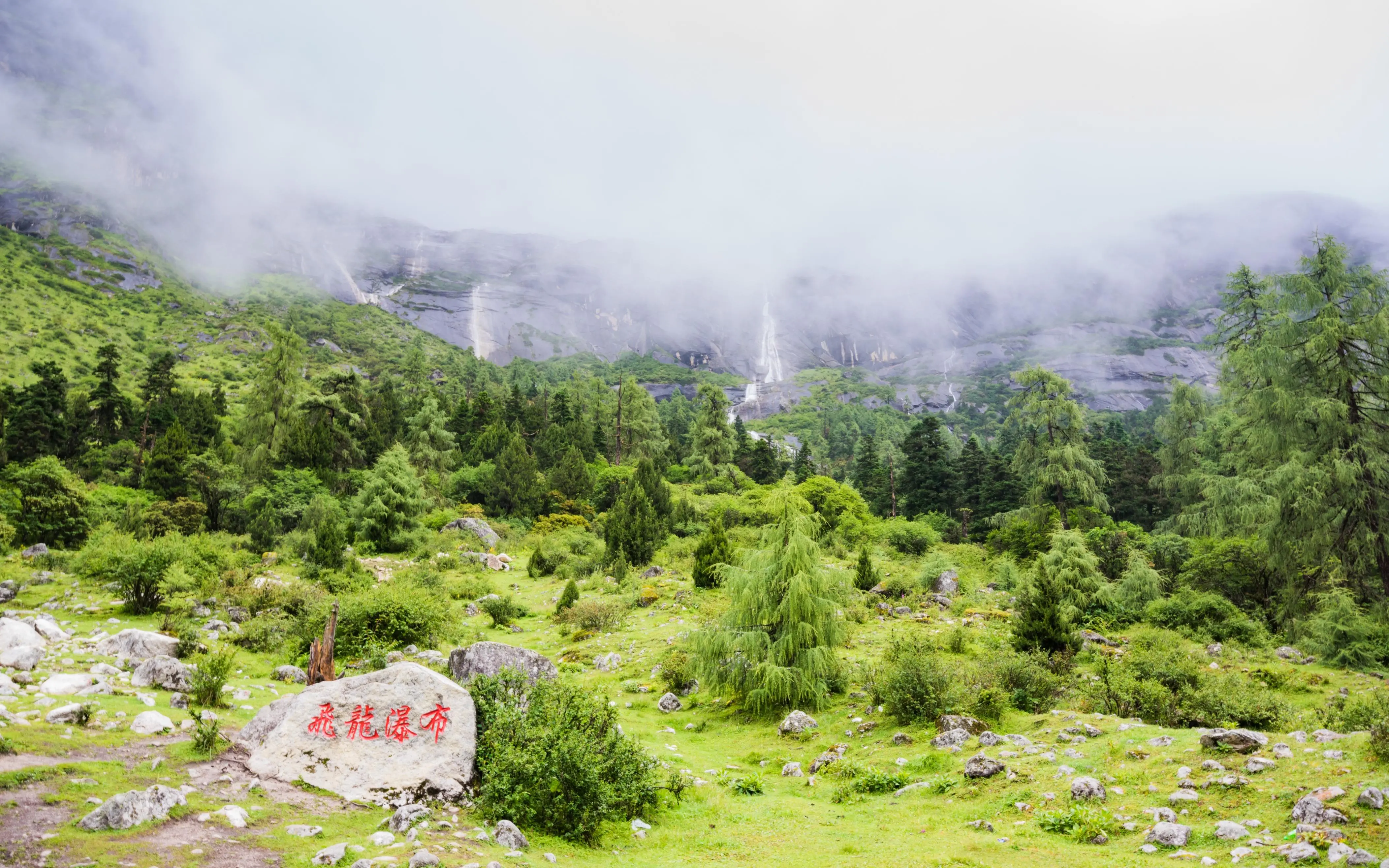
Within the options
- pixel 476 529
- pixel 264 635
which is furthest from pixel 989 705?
pixel 476 529

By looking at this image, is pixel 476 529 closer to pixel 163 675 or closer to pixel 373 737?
pixel 163 675

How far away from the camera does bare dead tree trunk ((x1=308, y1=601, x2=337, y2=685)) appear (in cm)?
943

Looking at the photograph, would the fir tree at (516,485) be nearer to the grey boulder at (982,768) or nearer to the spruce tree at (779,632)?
the spruce tree at (779,632)

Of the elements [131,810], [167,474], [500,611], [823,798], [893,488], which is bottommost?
[893,488]

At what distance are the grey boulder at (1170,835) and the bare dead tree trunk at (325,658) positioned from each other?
34.6ft

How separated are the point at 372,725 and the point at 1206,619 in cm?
2232

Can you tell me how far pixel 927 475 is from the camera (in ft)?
169

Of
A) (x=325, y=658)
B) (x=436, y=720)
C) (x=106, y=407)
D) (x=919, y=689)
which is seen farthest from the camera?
(x=106, y=407)

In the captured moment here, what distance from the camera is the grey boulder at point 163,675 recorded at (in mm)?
10641

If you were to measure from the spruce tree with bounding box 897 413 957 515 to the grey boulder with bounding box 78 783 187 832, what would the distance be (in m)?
49.7

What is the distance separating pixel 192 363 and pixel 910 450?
321ft

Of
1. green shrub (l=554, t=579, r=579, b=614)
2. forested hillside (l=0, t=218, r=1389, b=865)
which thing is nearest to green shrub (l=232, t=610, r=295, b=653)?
forested hillside (l=0, t=218, r=1389, b=865)

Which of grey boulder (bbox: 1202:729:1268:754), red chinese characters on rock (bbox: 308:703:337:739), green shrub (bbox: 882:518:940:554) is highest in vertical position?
red chinese characters on rock (bbox: 308:703:337:739)

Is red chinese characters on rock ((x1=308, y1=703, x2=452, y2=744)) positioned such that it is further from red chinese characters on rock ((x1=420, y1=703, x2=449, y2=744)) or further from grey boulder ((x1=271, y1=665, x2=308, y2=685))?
grey boulder ((x1=271, y1=665, x2=308, y2=685))
